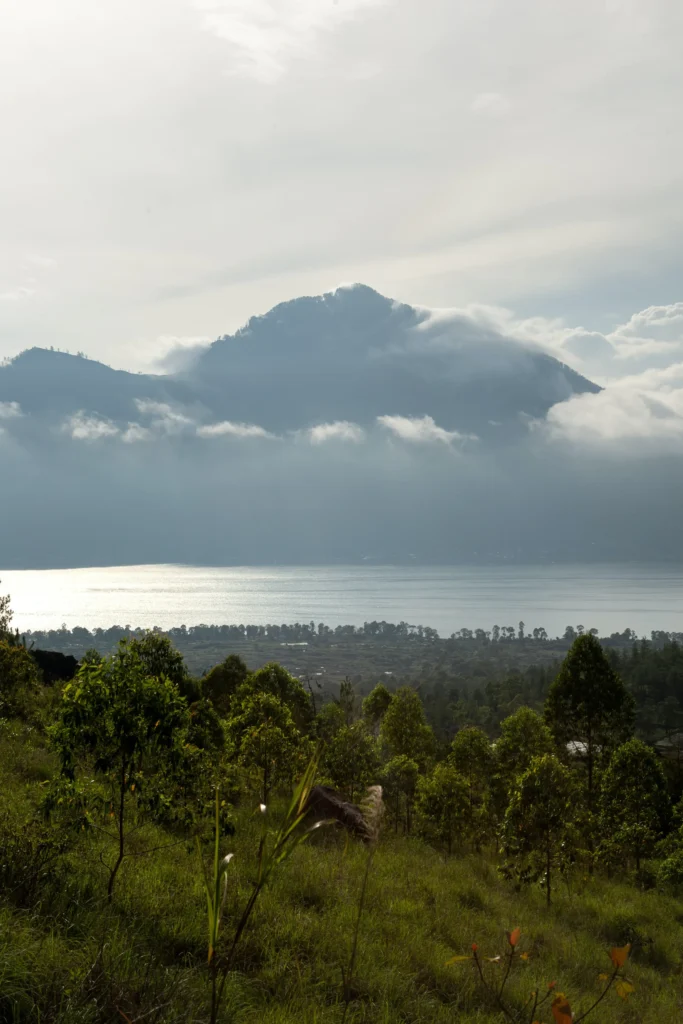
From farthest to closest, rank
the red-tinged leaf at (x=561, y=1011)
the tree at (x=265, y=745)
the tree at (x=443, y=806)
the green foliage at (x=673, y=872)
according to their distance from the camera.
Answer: the tree at (x=443, y=806) → the green foliage at (x=673, y=872) → the tree at (x=265, y=745) → the red-tinged leaf at (x=561, y=1011)

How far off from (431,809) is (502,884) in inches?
347

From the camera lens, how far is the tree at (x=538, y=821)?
18016mm

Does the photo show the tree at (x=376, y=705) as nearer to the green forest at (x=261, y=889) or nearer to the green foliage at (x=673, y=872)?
the green forest at (x=261, y=889)

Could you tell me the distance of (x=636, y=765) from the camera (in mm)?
28312

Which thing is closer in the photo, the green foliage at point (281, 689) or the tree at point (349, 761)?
the green foliage at point (281, 689)

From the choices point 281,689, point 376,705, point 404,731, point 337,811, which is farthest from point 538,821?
point 376,705

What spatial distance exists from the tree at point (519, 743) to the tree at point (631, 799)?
3233 millimetres

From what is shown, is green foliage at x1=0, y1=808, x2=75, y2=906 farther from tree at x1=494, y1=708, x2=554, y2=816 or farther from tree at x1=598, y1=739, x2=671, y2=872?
tree at x1=494, y1=708, x2=554, y2=816

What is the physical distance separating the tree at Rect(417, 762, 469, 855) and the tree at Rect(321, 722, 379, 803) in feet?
11.6

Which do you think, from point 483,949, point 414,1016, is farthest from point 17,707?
point 414,1016

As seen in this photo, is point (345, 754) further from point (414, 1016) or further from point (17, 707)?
point (414, 1016)

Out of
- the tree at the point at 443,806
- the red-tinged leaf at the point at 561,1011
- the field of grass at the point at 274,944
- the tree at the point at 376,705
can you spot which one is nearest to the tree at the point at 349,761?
the tree at the point at 443,806

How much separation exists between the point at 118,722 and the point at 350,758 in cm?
2548

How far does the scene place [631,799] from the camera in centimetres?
2812
